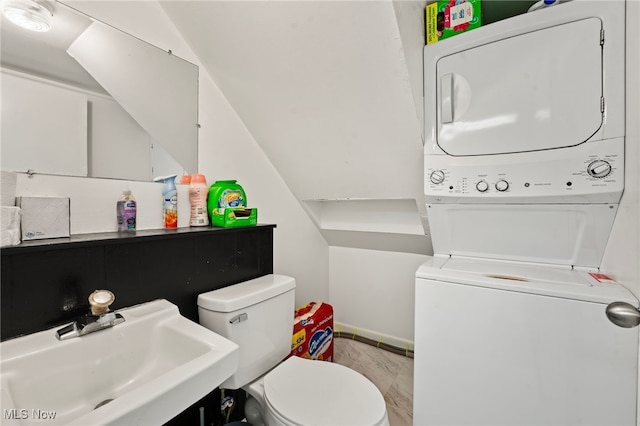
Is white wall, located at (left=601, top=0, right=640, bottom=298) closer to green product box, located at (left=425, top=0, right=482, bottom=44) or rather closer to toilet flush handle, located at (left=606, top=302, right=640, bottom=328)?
toilet flush handle, located at (left=606, top=302, right=640, bottom=328)

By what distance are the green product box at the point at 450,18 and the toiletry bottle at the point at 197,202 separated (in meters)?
1.45

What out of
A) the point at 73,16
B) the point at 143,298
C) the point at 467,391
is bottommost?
the point at 467,391

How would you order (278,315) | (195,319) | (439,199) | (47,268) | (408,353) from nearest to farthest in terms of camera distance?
(47,268), (195,319), (278,315), (439,199), (408,353)

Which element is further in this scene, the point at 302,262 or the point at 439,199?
the point at 302,262

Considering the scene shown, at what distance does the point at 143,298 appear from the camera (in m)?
1.11

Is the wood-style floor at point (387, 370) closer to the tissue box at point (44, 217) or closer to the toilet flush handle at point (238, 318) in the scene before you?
the toilet flush handle at point (238, 318)

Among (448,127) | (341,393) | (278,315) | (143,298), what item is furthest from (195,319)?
(448,127)

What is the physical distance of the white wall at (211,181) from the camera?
113 centimetres

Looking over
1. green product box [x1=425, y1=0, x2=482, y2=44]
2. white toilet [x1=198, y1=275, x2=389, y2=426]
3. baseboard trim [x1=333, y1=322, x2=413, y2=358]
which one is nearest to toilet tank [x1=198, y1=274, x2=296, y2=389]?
white toilet [x1=198, y1=275, x2=389, y2=426]

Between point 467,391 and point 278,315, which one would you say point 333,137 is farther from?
point 467,391

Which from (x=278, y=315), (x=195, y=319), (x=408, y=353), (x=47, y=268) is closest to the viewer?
(x=47, y=268)

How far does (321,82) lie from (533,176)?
113 centimetres

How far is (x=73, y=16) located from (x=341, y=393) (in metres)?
1.89

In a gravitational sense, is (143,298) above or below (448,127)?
below
